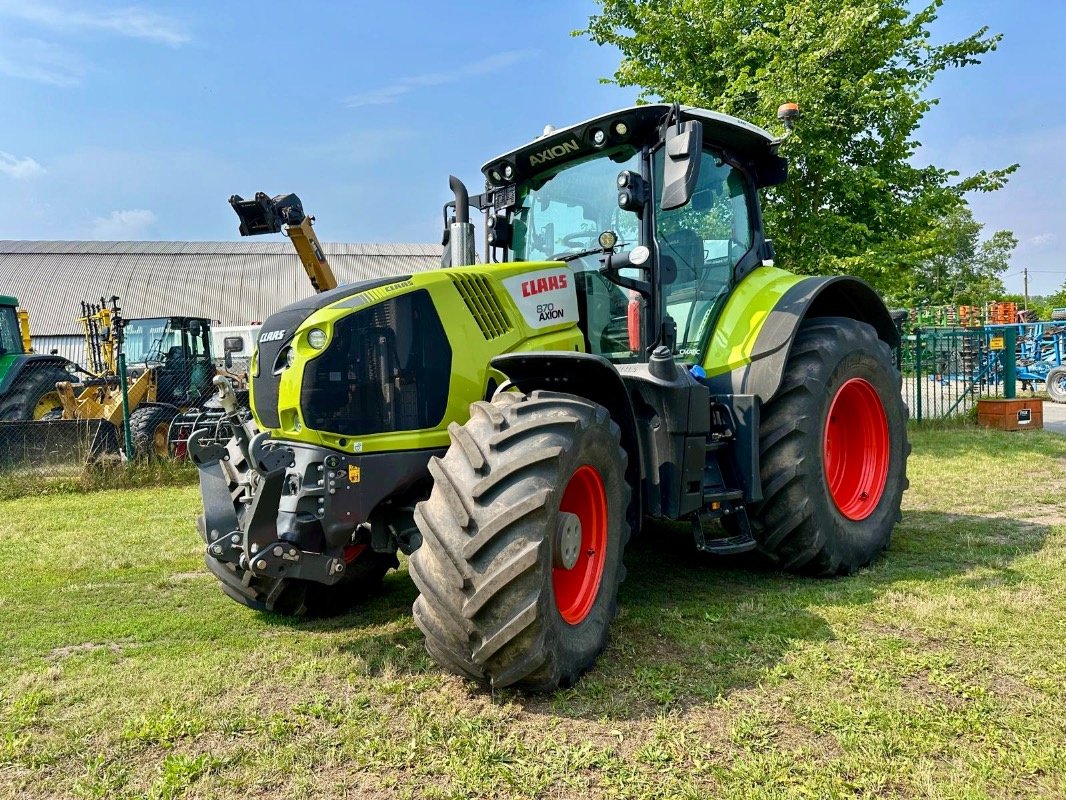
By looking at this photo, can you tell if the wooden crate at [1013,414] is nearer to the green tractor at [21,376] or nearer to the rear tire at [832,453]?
the rear tire at [832,453]

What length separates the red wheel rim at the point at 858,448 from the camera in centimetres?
535

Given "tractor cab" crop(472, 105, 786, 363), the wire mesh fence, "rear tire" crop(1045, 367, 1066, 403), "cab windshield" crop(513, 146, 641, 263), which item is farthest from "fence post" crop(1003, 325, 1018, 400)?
the wire mesh fence

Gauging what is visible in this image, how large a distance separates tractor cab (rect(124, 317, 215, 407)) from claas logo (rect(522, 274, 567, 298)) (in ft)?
36.6

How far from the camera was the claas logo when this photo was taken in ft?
13.8

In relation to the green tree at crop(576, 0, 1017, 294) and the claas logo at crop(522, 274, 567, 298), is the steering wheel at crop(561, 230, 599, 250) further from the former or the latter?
the green tree at crop(576, 0, 1017, 294)

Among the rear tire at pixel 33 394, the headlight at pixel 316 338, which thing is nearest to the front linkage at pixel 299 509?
the headlight at pixel 316 338

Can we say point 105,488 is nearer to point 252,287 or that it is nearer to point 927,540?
point 927,540

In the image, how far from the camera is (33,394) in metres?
12.2

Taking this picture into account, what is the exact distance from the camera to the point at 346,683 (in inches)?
135

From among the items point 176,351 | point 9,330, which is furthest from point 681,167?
point 176,351

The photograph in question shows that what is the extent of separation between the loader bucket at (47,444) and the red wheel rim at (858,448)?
8593 millimetres

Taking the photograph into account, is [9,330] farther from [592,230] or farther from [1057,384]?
[1057,384]

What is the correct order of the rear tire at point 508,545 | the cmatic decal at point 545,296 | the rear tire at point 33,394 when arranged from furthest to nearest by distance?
the rear tire at point 33,394, the cmatic decal at point 545,296, the rear tire at point 508,545

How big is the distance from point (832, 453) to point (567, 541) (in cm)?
285
